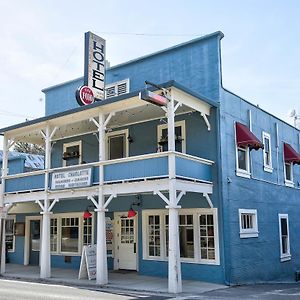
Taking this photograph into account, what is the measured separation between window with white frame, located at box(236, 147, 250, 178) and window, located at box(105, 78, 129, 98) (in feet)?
18.0

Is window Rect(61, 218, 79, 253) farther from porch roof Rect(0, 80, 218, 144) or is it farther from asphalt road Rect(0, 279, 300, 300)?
asphalt road Rect(0, 279, 300, 300)

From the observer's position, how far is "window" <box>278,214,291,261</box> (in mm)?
18984

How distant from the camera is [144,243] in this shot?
55.0 feet

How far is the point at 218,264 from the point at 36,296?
6.05 meters

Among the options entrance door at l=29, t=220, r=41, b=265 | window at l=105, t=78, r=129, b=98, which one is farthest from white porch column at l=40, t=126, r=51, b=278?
entrance door at l=29, t=220, r=41, b=265

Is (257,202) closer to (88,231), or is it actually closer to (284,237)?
(284,237)

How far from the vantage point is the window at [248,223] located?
52.5ft

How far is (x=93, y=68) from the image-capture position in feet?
59.5

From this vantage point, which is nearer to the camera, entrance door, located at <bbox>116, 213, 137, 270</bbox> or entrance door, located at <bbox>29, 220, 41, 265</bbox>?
entrance door, located at <bbox>116, 213, 137, 270</bbox>

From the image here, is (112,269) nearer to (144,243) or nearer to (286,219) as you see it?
(144,243)

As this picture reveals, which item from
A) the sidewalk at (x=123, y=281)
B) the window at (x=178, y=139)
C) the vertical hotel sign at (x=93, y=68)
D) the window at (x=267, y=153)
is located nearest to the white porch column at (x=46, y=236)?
the sidewalk at (x=123, y=281)

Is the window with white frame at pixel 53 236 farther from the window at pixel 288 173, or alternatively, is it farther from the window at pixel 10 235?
the window at pixel 288 173

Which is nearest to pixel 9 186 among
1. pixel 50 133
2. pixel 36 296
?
pixel 50 133

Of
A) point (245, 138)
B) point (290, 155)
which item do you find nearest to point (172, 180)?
point (245, 138)
